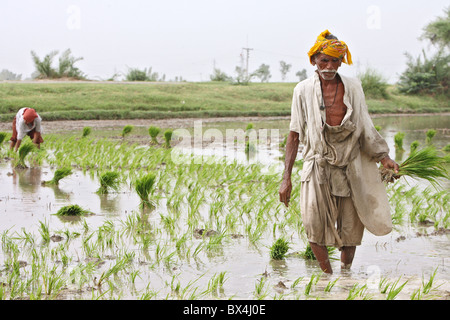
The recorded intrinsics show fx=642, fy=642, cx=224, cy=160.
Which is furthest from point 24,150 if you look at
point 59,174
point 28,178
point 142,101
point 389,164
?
point 142,101

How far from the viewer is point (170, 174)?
7.98 meters

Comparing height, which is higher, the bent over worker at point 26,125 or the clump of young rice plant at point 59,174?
the bent over worker at point 26,125

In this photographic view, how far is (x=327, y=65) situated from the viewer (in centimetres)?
388

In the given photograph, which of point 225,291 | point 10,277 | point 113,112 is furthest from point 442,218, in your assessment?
point 113,112

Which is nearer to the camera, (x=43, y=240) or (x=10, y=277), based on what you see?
(x=10, y=277)

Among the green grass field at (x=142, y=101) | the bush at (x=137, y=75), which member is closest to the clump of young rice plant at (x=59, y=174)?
the green grass field at (x=142, y=101)

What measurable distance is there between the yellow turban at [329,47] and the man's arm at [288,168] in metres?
0.53

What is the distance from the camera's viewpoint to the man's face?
3.88 m

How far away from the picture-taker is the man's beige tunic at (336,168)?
3.91 m

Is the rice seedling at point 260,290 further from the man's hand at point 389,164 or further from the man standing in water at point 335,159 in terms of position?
the man's hand at point 389,164

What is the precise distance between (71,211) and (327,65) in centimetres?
282

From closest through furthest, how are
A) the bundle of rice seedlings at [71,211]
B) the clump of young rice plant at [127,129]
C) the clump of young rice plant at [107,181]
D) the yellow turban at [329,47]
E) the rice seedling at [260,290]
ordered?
the rice seedling at [260,290], the yellow turban at [329,47], the bundle of rice seedlings at [71,211], the clump of young rice plant at [107,181], the clump of young rice plant at [127,129]

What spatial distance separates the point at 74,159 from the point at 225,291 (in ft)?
19.1

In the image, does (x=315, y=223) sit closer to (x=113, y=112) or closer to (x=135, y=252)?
(x=135, y=252)
